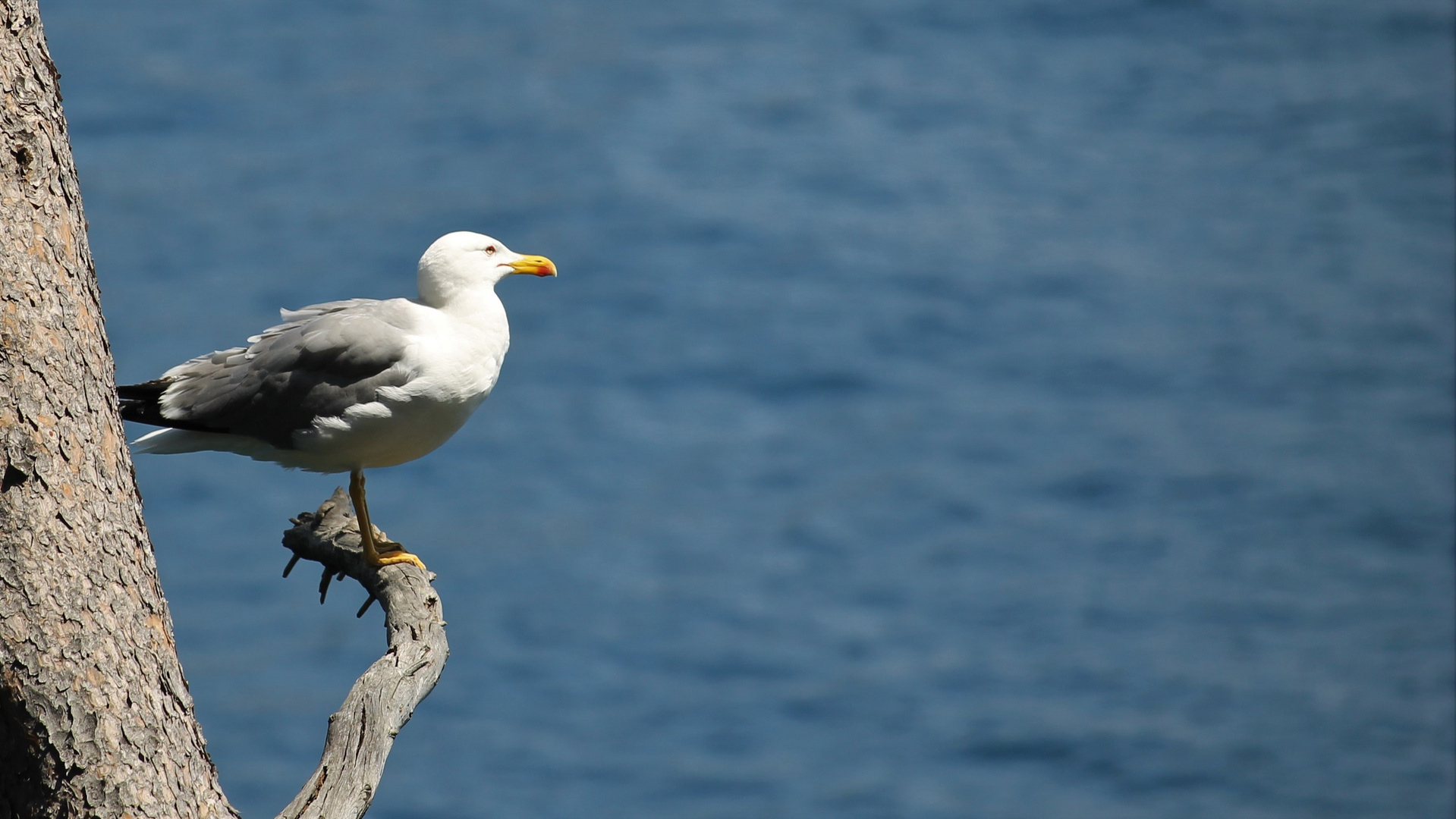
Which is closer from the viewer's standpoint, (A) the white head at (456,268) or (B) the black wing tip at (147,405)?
(B) the black wing tip at (147,405)

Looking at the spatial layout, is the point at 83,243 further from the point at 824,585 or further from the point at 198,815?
the point at 824,585

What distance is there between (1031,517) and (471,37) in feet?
39.6

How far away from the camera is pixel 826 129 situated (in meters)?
26.8

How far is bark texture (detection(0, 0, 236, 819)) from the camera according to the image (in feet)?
10.6

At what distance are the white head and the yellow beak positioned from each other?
0.32 ft

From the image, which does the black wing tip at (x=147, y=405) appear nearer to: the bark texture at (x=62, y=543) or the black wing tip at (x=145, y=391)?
the black wing tip at (x=145, y=391)

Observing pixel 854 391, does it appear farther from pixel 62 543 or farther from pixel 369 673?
pixel 62 543

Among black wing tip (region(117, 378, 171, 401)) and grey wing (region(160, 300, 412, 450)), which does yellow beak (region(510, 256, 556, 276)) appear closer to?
grey wing (region(160, 300, 412, 450))

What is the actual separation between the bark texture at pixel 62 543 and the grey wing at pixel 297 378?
6.58 feet

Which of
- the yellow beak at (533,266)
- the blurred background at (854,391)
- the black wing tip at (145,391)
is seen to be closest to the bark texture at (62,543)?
the black wing tip at (145,391)

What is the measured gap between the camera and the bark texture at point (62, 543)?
324cm

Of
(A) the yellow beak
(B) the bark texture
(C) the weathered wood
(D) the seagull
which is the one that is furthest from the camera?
(A) the yellow beak

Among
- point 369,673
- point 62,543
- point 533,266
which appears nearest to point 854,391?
point 533,266

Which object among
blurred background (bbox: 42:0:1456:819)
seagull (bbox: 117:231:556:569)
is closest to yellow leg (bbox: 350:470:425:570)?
seagull (bbox: 117:231:556:569)
